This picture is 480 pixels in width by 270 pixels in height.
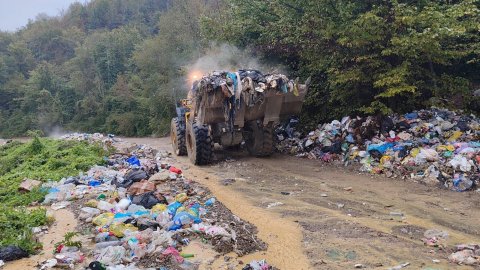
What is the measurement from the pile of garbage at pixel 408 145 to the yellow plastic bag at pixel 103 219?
5610 millimetres

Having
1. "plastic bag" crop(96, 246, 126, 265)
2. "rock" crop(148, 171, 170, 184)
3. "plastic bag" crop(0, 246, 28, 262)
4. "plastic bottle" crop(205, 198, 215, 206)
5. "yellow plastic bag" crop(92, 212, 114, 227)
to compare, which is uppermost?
"rock" crop(148, 171, 170, 184)

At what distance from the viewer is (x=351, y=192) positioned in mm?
7469

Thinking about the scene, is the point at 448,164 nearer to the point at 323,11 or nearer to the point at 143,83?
the point at 323,11

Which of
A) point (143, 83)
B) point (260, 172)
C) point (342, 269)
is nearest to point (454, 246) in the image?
point (342, 269)

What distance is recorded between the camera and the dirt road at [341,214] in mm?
4719

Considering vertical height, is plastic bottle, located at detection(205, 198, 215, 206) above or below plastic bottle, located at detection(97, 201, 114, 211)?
above

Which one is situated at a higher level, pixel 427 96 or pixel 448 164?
A: pixel 427 96

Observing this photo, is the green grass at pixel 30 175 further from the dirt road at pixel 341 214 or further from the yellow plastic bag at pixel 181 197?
the dirt road at pixel 341 214

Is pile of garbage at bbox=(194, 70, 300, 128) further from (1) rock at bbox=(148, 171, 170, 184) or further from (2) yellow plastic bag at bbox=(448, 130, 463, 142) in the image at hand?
(2) yellow plastic bag at bbox=(448, 130, 463, 142)

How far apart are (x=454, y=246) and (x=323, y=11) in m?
7.91

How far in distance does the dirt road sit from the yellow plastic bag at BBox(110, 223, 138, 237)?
5.60 feet

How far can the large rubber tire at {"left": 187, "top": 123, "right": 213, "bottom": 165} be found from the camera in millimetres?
10055

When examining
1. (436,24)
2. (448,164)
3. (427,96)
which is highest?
(436,24)

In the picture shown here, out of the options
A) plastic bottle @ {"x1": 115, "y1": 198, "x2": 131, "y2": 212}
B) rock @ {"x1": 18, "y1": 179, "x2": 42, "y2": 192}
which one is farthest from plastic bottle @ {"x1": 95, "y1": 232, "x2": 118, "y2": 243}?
rock @ {"x1": 18, "y1": 179, "x2": 42, "y2": 192}
